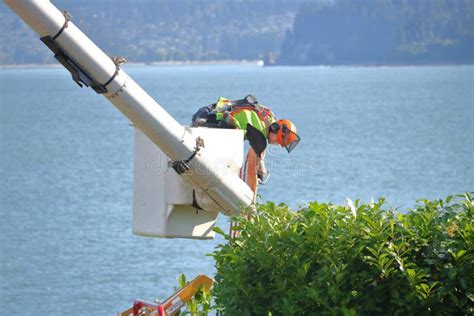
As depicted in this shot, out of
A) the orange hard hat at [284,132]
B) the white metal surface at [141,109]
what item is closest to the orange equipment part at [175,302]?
the white metal surface at [141,109]

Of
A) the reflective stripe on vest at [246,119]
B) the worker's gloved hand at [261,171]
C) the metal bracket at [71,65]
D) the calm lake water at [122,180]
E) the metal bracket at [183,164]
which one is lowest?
the metal bracket at [183,164]

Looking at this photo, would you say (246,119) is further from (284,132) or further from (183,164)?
(183,164)

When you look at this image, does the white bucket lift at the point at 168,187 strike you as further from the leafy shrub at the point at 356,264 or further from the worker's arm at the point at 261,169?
the leafy shrub at the point at 356,264

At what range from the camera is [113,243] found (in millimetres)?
27047

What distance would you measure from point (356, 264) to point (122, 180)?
1387 inches

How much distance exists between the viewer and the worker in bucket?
11469 millimetres

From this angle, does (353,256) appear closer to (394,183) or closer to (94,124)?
(394,183)

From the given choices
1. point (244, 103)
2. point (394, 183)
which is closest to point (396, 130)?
point (394, 183)

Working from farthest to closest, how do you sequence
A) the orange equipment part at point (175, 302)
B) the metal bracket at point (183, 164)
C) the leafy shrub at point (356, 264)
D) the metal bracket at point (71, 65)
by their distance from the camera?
the metal bracket at point (183, 164)
the metal bracket at point (71, 65)
the orange equipment part at point (175, 302)
the leafy shrub at point (356, 264)

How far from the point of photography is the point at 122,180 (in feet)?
140

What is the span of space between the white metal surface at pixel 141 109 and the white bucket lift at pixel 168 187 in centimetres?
15

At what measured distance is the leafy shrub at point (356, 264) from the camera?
7520mm

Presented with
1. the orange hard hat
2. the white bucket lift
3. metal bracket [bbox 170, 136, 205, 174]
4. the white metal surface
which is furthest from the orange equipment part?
the orange hard hat

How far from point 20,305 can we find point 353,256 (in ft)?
42.0
